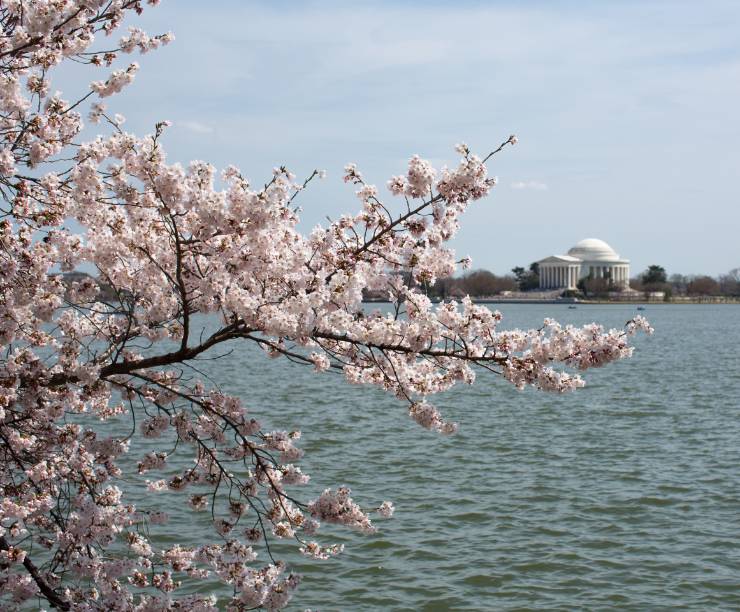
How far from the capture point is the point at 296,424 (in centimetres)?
2391

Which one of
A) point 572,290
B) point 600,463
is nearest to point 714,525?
point 600,463

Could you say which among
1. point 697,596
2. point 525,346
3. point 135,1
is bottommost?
point 697,596

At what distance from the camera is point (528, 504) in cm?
1500

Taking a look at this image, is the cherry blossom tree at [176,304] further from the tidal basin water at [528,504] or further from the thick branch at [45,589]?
the tidal basin water at [528,504]

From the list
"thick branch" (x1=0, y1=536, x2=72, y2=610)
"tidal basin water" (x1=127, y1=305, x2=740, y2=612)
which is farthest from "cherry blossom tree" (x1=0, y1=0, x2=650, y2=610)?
"tidal basin water" (x1=127, y1=305, x2=740, y2=612)

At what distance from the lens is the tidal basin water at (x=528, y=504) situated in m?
11.0

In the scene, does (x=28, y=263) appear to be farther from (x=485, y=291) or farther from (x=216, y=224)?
(x=485, y=291)

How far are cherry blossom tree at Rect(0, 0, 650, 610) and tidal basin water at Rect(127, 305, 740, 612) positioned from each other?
4.17m

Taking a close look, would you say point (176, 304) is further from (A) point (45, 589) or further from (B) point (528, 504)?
(B) point (528, 504)

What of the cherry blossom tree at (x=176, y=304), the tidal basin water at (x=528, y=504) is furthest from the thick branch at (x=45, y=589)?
the tidal basin water at (x=528, y=504)

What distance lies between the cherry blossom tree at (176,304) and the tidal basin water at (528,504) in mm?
4169

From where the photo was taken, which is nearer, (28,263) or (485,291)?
(28,263)

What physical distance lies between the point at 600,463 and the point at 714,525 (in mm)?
5066

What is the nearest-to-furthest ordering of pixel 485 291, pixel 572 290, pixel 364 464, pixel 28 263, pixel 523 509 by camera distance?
pixel 28 263, pixel 523 509, pixel 364 464, pixel 485 291, pixel 572 290
